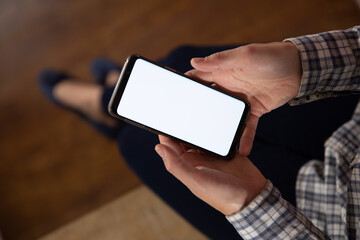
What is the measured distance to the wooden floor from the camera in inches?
42.8

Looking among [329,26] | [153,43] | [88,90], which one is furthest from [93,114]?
[329,26]

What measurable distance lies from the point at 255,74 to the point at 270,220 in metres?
0.24

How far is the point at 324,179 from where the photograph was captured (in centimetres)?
65

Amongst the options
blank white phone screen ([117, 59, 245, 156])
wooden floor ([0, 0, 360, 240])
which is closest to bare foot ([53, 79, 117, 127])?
wooden floor ([0, 0, 360, 240])

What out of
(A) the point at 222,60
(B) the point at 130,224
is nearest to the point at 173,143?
(A) the point at 222,60

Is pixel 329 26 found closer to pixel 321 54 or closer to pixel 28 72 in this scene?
pixel 321 54

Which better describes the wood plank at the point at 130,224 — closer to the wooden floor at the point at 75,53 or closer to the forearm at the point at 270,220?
the wooden floor at the point at 75,53

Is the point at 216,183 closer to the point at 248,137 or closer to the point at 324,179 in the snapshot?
the point at 248,137

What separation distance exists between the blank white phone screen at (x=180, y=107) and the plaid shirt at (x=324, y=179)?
0.44 ft

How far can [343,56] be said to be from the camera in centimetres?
56

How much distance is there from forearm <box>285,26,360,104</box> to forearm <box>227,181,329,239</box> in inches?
7.9

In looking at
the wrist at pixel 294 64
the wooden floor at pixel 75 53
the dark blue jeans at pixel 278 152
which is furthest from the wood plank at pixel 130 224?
the wrist at pixel 294 64

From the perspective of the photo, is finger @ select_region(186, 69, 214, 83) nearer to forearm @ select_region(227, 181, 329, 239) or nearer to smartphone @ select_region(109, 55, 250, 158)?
smartphone @ select_region(109, 55, 250, 158)

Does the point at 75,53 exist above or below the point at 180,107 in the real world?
below
